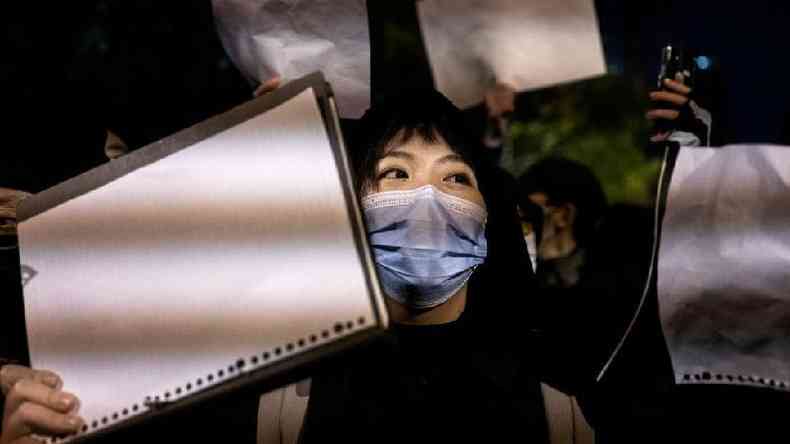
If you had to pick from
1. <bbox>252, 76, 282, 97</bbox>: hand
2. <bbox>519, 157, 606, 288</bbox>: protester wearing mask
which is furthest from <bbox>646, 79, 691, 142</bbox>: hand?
<bbox>519, 157, 606, 288</bbox>: protester wearing mask

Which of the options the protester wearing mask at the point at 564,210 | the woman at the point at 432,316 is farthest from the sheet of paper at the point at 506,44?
the woman at the point at 432,316

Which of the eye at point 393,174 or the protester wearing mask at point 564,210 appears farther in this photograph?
the protester wearing mask at point 564,210

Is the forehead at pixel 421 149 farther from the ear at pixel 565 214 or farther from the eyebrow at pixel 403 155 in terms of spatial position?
the ear at pixel 565 214

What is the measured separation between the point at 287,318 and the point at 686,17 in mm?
2912

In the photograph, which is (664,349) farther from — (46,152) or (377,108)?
(46,152)

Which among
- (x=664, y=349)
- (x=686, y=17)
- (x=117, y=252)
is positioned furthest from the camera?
(x=686, y=17)

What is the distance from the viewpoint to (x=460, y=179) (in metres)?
2.28

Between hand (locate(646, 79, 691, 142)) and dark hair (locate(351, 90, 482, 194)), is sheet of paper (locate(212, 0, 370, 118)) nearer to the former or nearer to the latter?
dark hair (locate(351, 90, 482, 194))

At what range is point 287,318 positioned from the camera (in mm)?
1393

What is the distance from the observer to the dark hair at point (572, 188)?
4.38 meters

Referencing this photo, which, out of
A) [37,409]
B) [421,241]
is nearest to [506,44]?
[421,241]

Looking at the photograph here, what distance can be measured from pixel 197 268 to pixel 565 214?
3.29 m

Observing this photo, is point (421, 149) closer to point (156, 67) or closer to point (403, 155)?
point (403, 155)

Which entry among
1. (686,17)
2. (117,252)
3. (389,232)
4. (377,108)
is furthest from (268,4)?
(686,17)
